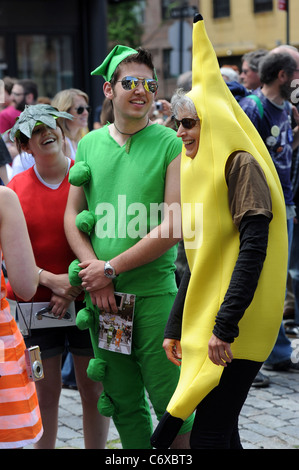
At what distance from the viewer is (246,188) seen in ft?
8.91

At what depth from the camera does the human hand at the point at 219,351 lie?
2695 millimetres

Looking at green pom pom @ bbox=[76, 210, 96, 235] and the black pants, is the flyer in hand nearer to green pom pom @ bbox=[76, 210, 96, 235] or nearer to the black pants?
green pom pom @ bbox=[76, 210, 96, 235]

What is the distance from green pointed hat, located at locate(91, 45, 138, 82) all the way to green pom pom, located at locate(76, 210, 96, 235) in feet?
2.11

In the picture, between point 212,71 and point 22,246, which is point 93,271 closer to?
point 22,246

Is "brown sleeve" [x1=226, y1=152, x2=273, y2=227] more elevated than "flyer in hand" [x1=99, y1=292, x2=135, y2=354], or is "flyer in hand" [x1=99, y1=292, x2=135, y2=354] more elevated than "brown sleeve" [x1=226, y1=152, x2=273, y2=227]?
"brown sleeve" [x1=226, y1=152, x2=273, y2=227]

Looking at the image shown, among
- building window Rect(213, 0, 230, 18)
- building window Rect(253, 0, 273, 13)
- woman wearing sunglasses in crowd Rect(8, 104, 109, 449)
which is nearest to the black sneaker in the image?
woman wearing sunglasses in crowd Rect(8, 104, 109, 449)

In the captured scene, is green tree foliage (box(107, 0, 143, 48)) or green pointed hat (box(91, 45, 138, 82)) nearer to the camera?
green pointed hat (box(91, 45, 138, 82))

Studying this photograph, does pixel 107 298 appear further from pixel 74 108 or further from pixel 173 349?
pixel 74 108

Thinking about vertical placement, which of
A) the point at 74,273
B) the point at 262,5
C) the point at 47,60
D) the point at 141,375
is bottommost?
the point at 141,375

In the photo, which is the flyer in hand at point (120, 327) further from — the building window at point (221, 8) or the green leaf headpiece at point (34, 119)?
the building window at point (221, 8)

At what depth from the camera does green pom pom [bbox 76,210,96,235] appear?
3.47m

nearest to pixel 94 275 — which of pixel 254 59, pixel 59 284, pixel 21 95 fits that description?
pixel 59 284

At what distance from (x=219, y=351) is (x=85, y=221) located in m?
1.04

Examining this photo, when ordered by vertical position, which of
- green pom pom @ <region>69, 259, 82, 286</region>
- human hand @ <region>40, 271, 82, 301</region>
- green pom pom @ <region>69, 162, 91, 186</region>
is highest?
green pom pom @ <region>69, 162, 91, 186</region>
